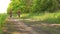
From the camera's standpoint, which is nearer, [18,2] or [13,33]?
[13,33]

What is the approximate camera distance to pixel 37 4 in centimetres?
1428

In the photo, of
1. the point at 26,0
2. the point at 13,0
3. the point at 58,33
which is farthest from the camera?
the point at 13,0

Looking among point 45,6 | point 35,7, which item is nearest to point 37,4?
point 35,7

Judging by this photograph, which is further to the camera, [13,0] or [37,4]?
[13,0]

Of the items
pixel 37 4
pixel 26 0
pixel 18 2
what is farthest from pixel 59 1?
pixel 18 2

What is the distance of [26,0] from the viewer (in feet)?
57.1

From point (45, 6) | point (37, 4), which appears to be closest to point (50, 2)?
point (45, 6)

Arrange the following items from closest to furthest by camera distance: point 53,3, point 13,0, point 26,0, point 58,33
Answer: point 58,33, point 53,3, point 26,0, point 13,0

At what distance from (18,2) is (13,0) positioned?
44cm

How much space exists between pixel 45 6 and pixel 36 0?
185 cm

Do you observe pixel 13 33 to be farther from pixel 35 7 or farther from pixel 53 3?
pixel 35 7

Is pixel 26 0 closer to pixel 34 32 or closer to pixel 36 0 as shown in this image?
pixel 36 0

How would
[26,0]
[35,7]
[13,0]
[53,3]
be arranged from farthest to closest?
[13,0] → [26,0] → [35,7] → [53,3]

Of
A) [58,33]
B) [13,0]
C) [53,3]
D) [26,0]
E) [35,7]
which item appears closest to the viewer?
[58,33]
